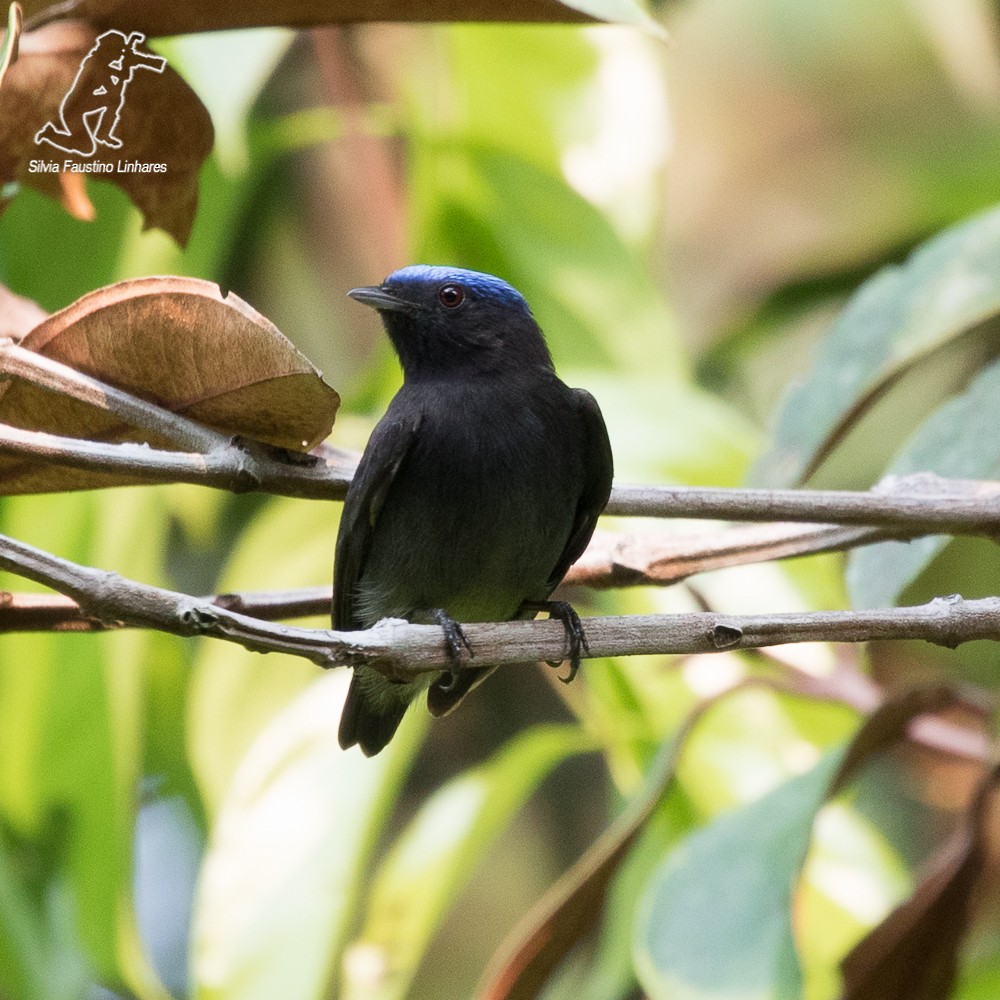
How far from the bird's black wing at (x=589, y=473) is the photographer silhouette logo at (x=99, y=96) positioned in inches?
43.1

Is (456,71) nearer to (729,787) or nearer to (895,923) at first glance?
(729,787)

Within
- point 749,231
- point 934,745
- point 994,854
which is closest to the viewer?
point 934,745

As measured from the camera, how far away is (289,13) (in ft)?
8.01

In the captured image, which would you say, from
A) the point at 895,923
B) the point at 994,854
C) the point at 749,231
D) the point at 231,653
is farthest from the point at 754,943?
the point at 749,231

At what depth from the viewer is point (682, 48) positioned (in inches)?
255

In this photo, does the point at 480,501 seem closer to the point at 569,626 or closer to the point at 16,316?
the point at 569,626

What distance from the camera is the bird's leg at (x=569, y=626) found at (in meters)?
2.05

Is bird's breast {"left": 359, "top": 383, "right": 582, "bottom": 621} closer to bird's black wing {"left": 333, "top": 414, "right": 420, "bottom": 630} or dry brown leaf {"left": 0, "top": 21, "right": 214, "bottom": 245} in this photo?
bird's black wing {"left": 333, "top": 414, "right": 420, "bottom": 630}

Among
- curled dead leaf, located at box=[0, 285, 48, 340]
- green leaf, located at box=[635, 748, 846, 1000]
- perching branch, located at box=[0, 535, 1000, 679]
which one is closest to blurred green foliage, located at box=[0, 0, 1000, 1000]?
green leaf, located at box=[635, 748, 846, 1000]

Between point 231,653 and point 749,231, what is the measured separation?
327 centimetres

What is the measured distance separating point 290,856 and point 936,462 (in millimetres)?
1657

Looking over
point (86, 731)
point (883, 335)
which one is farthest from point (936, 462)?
point (86, 731)

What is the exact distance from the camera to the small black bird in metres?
2.87

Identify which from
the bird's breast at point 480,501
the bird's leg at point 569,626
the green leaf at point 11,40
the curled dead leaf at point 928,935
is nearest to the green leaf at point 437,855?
the bird's leg at point 569,626
